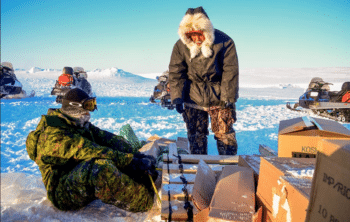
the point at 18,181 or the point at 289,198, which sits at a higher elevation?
the point at 289,198

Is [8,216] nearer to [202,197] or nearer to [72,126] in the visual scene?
[72,126]

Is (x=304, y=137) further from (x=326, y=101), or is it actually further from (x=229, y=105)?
(x=326, y=101)

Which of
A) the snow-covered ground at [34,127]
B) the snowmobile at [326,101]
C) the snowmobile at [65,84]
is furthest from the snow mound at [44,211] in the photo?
the snowmobile at [326,101]

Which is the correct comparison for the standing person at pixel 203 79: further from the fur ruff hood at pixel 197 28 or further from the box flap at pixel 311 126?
the box flap at pixel 311 126

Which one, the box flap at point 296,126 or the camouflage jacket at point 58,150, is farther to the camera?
the camouflage jacket at point 58,150

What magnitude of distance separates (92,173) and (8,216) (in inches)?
31.7

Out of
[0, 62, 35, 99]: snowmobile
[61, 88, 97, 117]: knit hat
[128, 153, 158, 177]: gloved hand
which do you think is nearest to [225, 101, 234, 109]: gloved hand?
[128, 153, 158, 177]: gloved hand

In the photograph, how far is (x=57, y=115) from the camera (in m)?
1.92

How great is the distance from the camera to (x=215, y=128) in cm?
286

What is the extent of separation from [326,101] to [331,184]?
7781 mm

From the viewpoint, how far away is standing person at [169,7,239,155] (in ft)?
8.44

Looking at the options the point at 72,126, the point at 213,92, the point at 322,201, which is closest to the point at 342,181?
the point at 322,201

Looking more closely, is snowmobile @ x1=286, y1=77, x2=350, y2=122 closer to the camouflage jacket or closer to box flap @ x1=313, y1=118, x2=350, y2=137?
box flap @ x1=313, y1=118, x2=350, y2=137

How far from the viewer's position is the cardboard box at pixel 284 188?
0.93 metres
